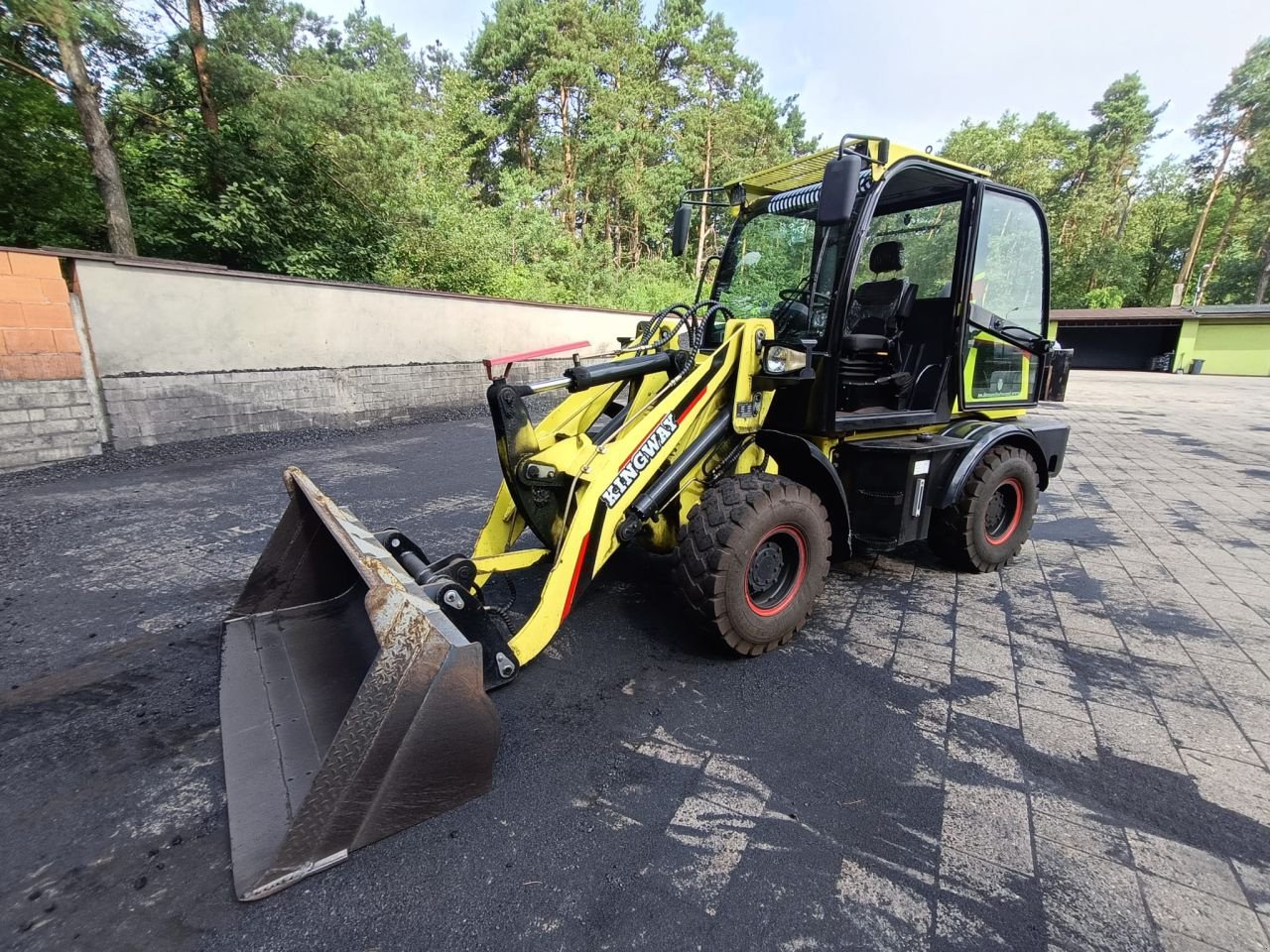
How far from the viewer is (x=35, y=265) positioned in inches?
249

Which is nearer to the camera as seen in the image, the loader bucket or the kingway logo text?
the loader bucket

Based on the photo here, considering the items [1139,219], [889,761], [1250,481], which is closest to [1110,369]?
[1139,219]

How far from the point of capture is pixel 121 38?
9609 millimetres

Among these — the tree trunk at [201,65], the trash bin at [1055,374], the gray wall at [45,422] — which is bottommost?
the gray wall at [45,422]

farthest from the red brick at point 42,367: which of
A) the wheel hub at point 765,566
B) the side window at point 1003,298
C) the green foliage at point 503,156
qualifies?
the side window at point 1003,298

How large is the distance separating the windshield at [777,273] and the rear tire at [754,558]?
3.55ft

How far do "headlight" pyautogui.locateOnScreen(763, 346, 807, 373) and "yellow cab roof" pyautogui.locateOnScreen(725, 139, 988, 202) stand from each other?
3.28 ft

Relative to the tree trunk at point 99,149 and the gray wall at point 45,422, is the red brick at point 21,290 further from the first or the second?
the tree trunk at point 99,149

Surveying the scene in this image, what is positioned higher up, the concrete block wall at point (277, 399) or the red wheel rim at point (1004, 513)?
the concrete block wall at point (277, 399)

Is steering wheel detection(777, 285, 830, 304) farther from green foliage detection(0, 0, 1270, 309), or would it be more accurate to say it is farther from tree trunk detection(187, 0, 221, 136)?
tree trunk detection(187, 0, 221, 136)

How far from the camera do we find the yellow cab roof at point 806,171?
130 inches

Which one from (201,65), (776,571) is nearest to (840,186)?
(776,571)

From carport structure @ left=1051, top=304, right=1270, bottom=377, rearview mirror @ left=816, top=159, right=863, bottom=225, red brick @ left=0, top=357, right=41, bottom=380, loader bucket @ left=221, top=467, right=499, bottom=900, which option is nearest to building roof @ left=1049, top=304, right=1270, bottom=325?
carport structure @ left=1051, top=304, right=1270, bottom=377

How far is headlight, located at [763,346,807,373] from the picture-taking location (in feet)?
10.2
